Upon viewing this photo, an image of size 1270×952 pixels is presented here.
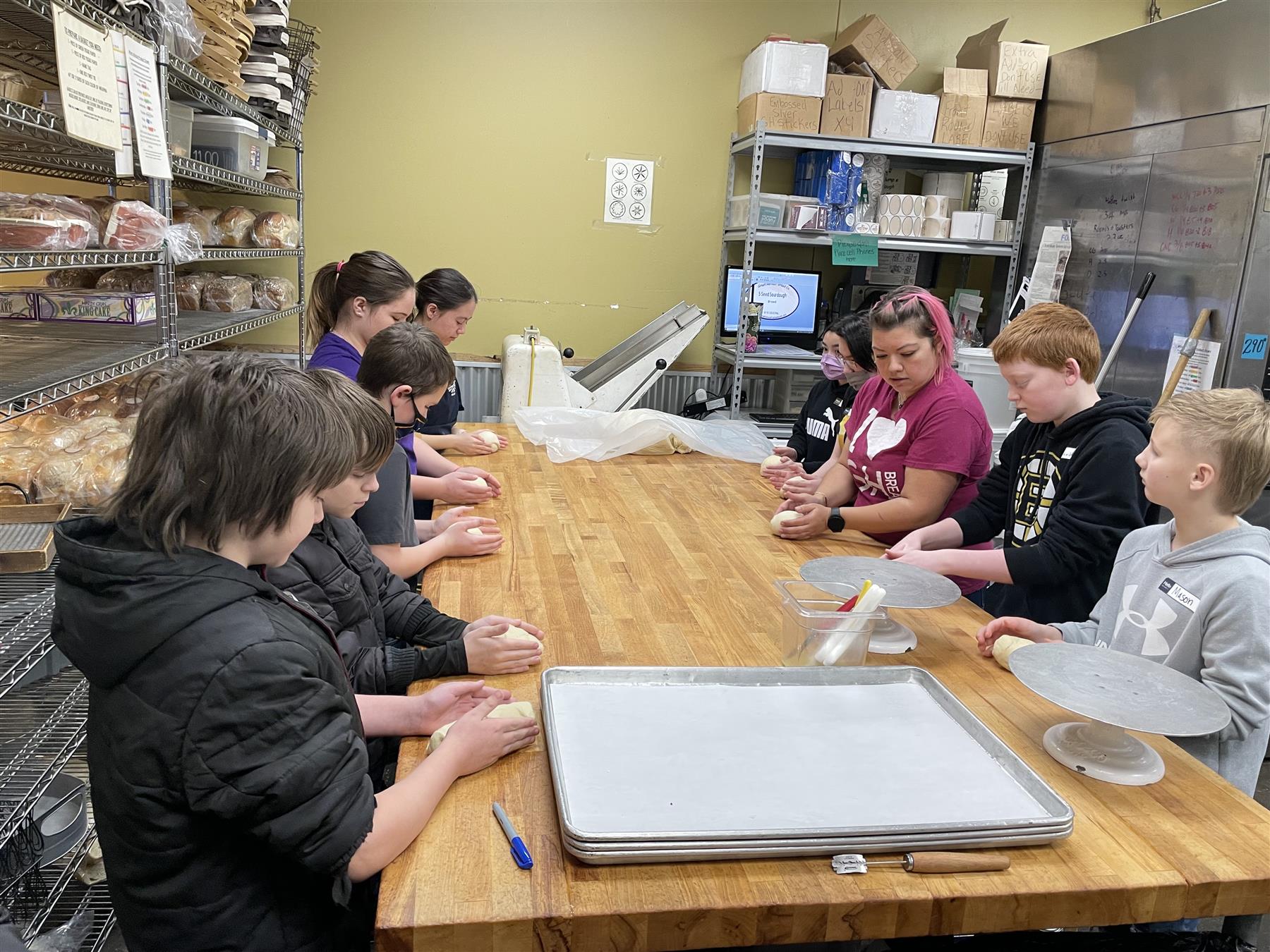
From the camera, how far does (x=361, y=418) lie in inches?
42.3

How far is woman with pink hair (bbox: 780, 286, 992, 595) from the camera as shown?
86.1 inches

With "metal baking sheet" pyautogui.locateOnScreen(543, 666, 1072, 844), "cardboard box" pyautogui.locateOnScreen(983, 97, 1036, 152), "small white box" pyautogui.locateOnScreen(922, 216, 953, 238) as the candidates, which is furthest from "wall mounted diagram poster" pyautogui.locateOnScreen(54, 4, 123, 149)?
"cardboard box" pyautogui.locateOnScreen(983, 97, 1036, 152)

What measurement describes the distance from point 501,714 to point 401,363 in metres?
0.93

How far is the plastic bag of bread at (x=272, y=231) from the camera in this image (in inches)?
138

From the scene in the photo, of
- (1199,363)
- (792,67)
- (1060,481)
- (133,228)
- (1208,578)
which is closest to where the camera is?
(1208,578)

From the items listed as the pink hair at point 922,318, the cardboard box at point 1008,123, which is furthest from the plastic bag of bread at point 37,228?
the cardboard box at point 1008,123

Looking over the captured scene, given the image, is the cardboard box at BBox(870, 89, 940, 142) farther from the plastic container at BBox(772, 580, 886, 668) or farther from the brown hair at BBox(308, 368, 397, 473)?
the brown hair at BBox(308, 368, 397, 473)

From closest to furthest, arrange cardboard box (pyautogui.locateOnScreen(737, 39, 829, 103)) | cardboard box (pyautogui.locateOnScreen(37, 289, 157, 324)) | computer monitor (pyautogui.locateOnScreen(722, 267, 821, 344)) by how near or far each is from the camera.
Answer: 1. cardboard box (pyautogui.locateOnScreen(37, 289, 157, 324))
2. cardboard box (pyautogui.locateOnScreen(737, 39, 829, 103))
3. computer monitor (pyautogui.locateOnScreen(722, 267, 821, 344))

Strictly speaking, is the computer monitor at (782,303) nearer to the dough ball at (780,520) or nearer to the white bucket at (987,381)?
the white bucket at (987,381)

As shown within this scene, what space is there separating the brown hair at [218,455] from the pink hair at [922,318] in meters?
1.60

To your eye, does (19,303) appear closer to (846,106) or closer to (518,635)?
(518,635)

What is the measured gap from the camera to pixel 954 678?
146 centimetres

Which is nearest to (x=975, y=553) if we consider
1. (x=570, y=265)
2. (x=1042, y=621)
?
(x=1042, y=621)

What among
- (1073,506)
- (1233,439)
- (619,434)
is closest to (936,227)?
(619,434)
